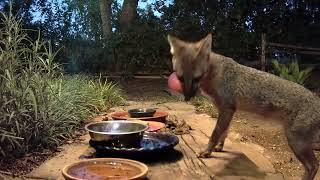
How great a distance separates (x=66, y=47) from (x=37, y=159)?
31.7 ft

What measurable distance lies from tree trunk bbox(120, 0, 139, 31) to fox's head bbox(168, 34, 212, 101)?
1005 centimetres

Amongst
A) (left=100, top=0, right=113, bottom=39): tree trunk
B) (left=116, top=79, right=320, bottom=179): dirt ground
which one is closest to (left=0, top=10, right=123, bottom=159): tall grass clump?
(left=116, top=79, right=320, bottom=179): dirt ground

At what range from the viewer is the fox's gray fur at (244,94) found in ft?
14.0

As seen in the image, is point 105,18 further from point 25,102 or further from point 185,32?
point 25,102

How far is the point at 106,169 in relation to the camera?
3973 mm

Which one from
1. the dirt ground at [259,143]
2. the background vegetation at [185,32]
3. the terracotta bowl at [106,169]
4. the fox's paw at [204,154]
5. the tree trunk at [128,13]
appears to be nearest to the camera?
the terracotta bowl at [106,169]

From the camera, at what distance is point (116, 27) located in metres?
15.2

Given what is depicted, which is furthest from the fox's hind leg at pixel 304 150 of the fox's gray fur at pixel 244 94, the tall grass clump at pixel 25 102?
the tall grass clump at pixel 25 102

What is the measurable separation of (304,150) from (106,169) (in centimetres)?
177

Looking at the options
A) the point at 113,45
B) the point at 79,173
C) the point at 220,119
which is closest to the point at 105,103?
the point at 220,119

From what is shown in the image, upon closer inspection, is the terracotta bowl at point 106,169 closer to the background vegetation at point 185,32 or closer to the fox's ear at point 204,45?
the fox's ear at point 204,45

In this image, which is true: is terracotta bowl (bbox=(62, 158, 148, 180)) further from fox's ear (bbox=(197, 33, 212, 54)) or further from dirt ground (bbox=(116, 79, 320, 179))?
dirt ground (bbox=(116, 79, 320, 179))

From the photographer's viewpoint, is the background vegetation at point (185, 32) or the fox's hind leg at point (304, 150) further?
the background vegetation at point (185, 32)

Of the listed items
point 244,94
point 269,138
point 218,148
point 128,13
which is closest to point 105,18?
point 128,13
